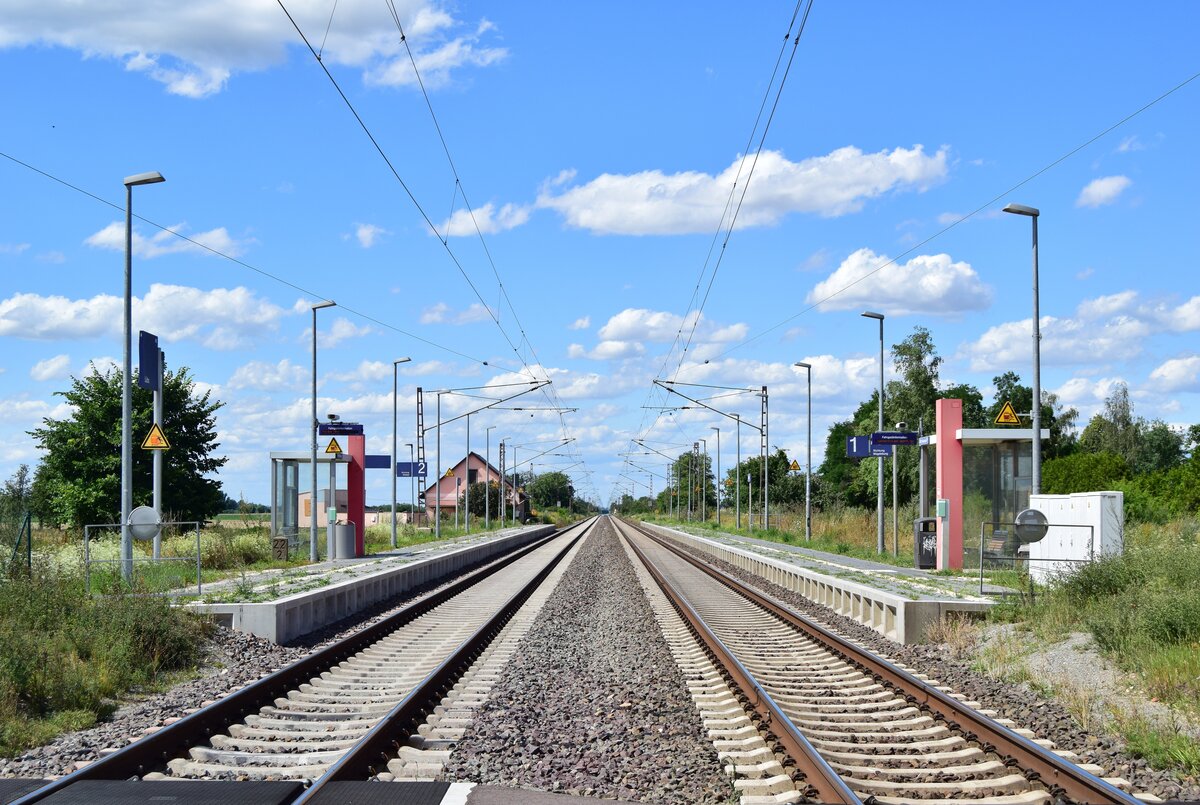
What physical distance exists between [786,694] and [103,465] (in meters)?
42.8

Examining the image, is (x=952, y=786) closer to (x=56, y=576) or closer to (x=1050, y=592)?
(x=1050, y=592)

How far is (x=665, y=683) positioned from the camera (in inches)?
495

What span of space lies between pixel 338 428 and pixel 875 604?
61.8 ft

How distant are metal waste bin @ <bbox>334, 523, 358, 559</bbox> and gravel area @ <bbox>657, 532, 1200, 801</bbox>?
17.8m

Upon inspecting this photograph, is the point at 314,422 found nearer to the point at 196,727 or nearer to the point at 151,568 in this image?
the point at 151,568

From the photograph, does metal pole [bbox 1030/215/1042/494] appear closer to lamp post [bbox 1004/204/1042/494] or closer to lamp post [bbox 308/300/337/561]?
lamp post [bbox 1004/204/1042/494]

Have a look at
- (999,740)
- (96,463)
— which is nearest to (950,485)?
(999,740)

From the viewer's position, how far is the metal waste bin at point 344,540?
33312 mm

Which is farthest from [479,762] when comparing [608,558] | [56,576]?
[608,558]

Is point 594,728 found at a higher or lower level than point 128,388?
lower

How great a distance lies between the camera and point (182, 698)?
11.4 meters

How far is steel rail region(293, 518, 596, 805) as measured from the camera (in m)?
7.74

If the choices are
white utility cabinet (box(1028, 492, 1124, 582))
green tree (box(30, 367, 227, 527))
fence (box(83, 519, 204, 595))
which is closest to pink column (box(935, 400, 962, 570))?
white utility cabinet (box(1028, 492, 1124, 582))

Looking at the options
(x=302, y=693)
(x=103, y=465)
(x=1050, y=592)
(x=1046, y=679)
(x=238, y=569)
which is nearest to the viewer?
(x=302, y=693)
